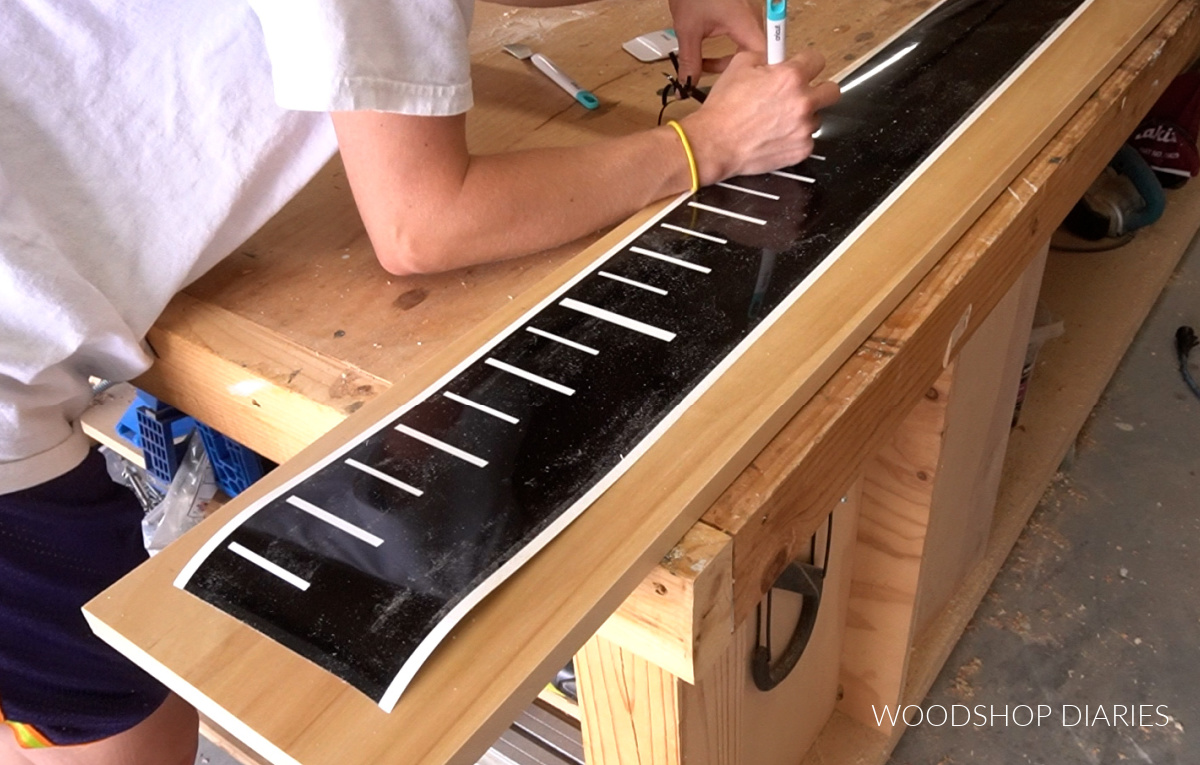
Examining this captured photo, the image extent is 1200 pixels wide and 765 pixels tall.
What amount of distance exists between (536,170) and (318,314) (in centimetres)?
25

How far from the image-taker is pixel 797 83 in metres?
1.03

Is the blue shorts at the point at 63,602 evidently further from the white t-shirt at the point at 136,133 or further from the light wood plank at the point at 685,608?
the light wood plank at the point at 685,608

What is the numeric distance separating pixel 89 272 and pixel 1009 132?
2.97ft

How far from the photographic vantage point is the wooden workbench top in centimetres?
82

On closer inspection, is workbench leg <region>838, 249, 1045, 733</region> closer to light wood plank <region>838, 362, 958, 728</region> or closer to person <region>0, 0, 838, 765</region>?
light wood plank <region>838, 362, 958, 728</region>

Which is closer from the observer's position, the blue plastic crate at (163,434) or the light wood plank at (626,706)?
the light wood plank at (626,706)

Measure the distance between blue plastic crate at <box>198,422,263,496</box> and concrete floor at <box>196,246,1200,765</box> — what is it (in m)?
0.63

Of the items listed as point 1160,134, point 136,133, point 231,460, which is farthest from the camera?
point 1160,134

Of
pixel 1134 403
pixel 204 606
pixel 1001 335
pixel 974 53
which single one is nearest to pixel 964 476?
pixel 1001 335

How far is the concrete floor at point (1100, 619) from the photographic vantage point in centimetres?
151

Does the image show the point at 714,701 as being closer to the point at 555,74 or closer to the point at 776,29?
the point at 776,29

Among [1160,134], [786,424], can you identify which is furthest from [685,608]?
[1160,134]

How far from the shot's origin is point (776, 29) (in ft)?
3.43

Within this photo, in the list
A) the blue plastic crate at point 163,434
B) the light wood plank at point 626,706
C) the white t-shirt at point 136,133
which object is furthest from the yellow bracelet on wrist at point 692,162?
the blue plastic crate at point 163,434
